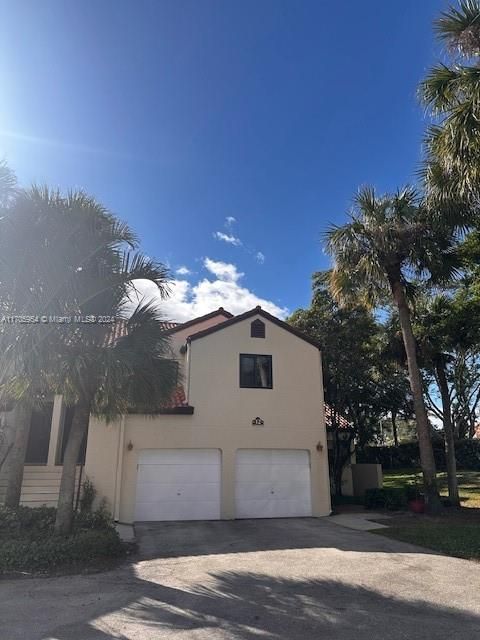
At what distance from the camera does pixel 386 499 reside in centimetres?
1686

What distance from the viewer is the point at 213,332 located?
16.9 meters

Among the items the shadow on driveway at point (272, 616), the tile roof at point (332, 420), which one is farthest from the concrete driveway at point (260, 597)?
the tile roof at point (332, 420)

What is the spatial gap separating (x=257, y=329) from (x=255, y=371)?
1626mm

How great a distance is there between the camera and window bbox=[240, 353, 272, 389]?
55.2 ft

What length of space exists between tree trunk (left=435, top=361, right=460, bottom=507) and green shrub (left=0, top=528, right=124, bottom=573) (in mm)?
12631

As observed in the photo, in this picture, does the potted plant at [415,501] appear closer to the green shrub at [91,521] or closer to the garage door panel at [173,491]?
the garage door panel at [173,491]

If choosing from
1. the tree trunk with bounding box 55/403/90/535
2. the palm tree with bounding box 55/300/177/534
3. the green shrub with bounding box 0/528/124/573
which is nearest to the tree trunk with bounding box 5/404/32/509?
the tree trunk with bounding box 55/403/90/535

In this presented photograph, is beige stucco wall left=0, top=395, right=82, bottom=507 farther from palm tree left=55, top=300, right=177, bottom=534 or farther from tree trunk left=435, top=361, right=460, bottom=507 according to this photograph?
tree trunk left=435, top=361, right=460, bottom=507

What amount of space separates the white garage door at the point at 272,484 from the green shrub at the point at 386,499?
295 centimetres

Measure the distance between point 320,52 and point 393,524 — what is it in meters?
13.2

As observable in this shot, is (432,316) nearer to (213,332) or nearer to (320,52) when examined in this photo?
(213,332)

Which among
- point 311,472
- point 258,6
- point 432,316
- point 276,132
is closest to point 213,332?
point 311,472

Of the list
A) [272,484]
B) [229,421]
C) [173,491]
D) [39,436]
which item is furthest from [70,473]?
[39,436]

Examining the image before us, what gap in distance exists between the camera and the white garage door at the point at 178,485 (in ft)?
48.7
